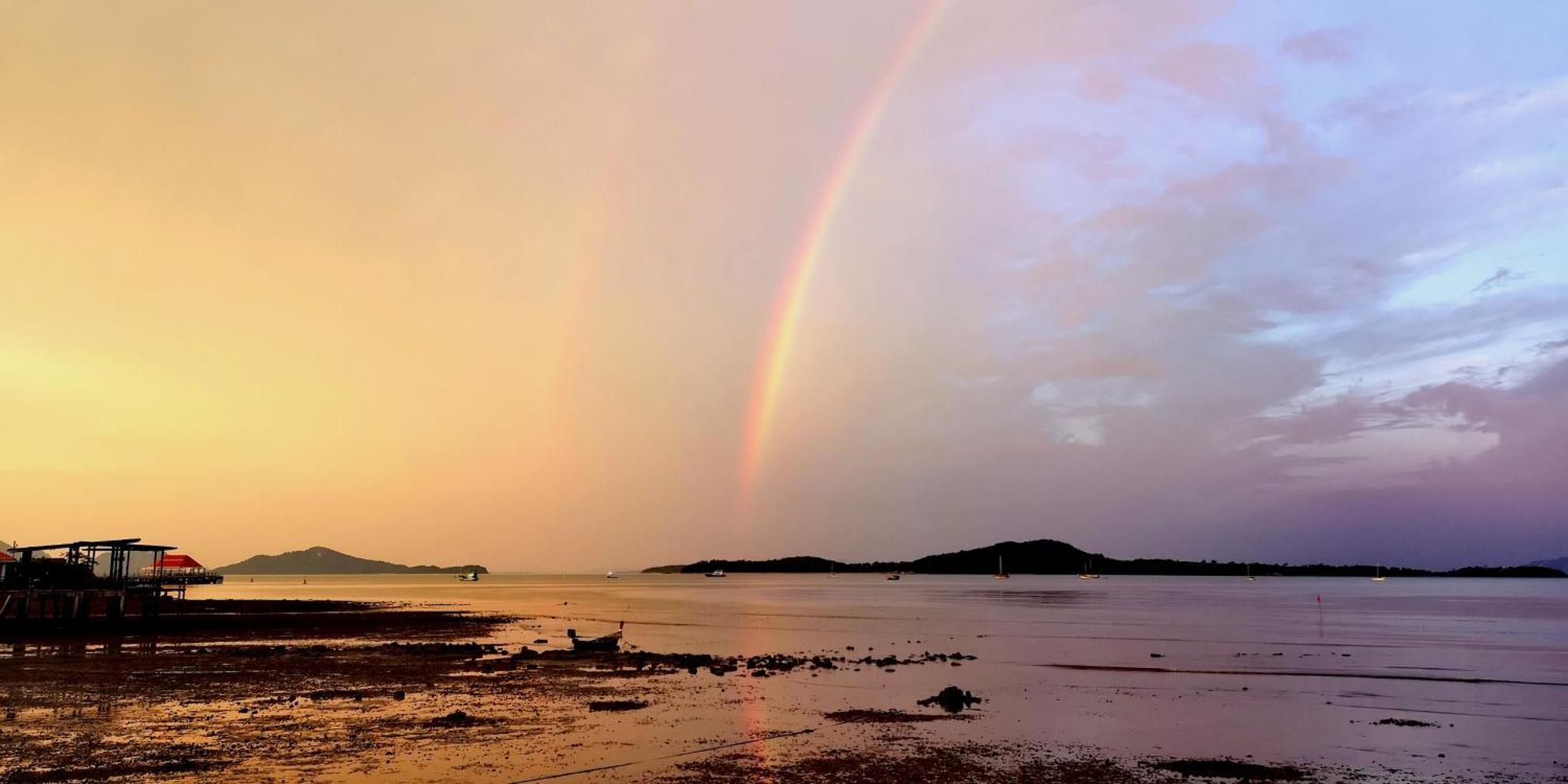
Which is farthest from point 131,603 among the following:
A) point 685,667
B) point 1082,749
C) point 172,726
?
point 1082,749

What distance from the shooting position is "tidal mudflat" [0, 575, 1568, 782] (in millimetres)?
18938

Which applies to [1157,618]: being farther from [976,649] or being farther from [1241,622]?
[976,649]

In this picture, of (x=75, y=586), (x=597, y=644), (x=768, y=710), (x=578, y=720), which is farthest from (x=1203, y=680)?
(x=75, y=586)

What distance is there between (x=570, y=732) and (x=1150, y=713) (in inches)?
639

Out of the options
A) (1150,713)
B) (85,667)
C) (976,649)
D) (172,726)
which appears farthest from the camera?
(976,649)

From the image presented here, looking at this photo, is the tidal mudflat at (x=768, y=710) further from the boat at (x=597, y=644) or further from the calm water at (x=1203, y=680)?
the boat at (x=597, y=644)

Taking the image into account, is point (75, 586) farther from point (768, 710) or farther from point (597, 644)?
point (768, 710)

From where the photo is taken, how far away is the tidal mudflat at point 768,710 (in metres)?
18.9

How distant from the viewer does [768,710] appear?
2659 centimetres

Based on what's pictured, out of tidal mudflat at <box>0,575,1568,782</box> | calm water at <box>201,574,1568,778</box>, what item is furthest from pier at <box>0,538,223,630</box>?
calm water at <box>201,574,1568,778</box>

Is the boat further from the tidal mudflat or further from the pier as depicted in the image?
the pier

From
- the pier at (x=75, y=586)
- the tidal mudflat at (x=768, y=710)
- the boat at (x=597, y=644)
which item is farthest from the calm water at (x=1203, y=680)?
the pier at (x=75, y=586)

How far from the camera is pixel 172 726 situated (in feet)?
71.1

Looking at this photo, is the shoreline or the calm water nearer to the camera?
the shoreline
